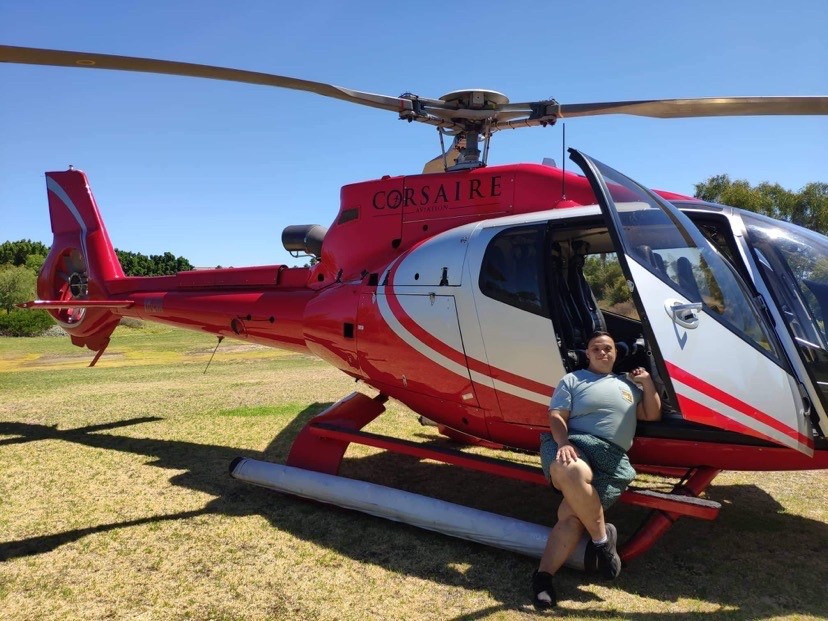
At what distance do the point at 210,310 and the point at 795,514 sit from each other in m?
6.46

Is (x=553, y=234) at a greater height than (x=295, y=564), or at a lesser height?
greater

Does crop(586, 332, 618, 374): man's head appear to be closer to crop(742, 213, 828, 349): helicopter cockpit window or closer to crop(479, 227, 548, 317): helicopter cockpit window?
crop(479, 227, 548, 317): helicopter cockpit window

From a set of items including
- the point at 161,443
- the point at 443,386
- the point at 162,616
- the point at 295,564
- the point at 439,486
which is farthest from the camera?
the point at 161,443

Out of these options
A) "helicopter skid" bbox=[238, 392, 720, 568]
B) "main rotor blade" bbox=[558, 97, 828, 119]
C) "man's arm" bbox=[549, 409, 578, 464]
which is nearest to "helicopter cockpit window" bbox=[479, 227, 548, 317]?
"man's arm" bbox=[549, 409, 578, 464]

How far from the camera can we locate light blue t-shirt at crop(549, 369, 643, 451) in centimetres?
360

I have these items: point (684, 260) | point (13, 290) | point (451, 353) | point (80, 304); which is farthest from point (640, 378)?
point (13, 290)

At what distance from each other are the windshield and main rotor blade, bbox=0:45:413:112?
311 centimetres

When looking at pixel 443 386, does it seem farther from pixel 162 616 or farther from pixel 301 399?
pixel 301 399

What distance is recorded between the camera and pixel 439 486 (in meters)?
5.71

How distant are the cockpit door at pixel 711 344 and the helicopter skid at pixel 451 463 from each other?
0.65 metres

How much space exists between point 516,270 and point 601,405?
4.00 ft

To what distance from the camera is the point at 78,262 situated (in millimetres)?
9594

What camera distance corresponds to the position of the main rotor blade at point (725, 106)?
4270mm

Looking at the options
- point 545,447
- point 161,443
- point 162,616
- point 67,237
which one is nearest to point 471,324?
point 545,447
